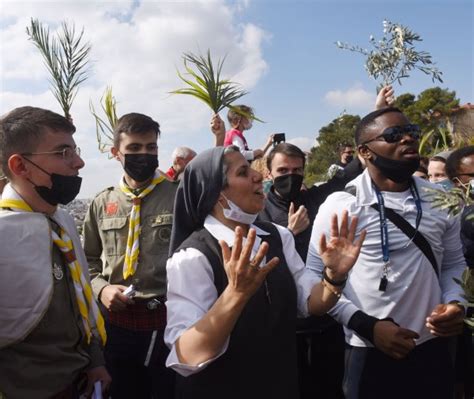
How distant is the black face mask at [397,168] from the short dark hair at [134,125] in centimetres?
173

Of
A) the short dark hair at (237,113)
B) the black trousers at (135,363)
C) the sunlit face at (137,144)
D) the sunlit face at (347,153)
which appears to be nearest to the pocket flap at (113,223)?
the sunlit face at (137,144)

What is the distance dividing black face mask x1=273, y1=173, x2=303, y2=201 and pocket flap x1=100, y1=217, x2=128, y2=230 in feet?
4.49

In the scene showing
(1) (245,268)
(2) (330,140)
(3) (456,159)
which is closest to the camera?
(1) (245,268)

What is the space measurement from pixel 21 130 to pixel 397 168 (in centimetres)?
219

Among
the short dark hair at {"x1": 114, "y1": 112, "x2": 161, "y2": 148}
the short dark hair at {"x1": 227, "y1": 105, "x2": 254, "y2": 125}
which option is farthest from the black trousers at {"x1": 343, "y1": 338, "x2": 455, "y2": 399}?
the short dark hair at {"x1": 227, "y1": 105, "x2": 254, "y2": 125}

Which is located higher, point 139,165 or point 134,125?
point 134,125

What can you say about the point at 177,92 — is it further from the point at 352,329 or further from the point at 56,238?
the point at 352,329

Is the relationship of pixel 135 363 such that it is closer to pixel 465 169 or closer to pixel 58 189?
pixel 58 189

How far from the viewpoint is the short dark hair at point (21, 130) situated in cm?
235

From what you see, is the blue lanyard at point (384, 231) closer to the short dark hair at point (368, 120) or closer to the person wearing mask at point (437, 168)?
the short dark hair at point (368, 120)

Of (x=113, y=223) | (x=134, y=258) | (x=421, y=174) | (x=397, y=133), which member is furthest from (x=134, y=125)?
(x=421, y=174)

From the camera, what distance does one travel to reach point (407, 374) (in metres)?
2.51

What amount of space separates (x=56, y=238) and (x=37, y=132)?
0.59 m

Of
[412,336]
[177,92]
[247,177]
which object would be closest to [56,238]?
[247,177]
